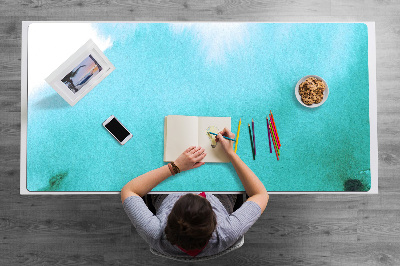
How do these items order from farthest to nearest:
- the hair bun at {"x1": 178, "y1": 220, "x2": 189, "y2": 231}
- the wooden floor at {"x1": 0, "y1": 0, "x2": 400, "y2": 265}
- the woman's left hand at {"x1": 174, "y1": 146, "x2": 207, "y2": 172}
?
the wooden floor at {"x1": 0, "y1": 0, "x2": 400, "y2": 265} < the woman's left hand at {"x1": 174, "y1": 146, "x2": 207, "y2": 172} < the hair bun at {"x1": 178, "y1": 220, "x2": 189, "y2": 231}

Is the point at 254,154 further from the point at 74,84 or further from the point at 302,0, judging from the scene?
the point at 302,0

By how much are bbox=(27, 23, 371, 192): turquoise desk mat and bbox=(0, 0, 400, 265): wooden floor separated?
2.29ft

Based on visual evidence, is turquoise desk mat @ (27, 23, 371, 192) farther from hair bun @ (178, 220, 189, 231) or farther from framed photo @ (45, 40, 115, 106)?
hair bun @ (178, 220, 189, 231)

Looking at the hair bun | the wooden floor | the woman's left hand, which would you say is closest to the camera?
the hair bun

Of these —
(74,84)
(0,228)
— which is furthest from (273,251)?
(0,228)

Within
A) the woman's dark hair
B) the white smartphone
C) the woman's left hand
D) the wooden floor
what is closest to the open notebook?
the woman's left hand

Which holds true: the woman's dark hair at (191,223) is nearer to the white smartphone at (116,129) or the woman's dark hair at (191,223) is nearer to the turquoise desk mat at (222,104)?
the turquoise desk mat at (222,104)

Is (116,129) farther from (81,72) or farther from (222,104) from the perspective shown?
(222,104)

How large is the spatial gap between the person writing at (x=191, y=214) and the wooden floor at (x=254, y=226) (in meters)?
0.70

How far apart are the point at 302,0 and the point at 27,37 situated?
4.95 feet

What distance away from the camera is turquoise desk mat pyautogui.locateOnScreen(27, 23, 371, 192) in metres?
1.21

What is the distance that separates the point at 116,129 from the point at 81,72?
0.25 metres

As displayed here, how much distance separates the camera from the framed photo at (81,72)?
3.89 ft

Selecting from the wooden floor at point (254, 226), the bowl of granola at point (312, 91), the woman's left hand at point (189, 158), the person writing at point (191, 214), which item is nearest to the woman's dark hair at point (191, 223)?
the person writing at point (191, 214)
